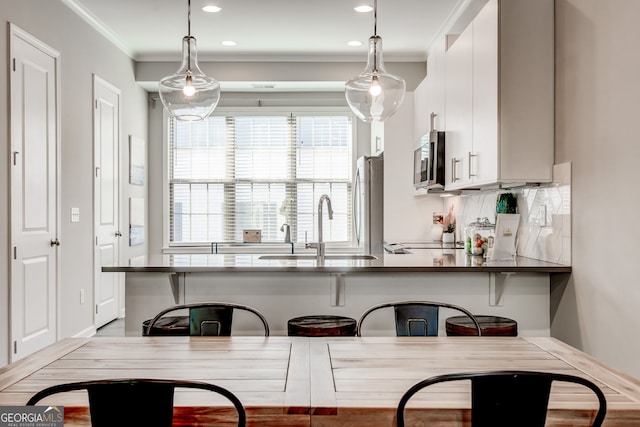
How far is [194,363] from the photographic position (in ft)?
5.53

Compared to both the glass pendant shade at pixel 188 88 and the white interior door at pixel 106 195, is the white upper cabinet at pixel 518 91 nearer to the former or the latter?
the glass pendant shade at pixel 188 88

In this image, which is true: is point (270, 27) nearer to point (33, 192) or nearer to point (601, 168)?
point (33, 192)

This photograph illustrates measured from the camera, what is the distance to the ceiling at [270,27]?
4691mm

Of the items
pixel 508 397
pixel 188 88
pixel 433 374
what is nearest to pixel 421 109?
pixel 188 88

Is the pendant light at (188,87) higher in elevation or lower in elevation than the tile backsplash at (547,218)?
higher

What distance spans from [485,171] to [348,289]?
108 cm

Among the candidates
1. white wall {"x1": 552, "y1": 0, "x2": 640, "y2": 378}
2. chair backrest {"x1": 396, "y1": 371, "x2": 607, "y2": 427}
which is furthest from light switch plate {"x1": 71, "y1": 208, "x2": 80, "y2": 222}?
chair backrest {"x1": 396, "y1": 371, "x2": 607, "y2": 427}

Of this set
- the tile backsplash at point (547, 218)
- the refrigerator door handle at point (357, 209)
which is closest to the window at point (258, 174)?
the refrigerator door handle at point (357, 209)

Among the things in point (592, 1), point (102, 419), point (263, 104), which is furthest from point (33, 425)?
point (263, 104)

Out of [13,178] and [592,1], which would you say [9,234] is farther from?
[592,1]

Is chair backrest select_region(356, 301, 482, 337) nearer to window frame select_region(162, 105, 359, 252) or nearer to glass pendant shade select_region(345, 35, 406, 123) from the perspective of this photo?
glass pendant shade select_region(345, 35, 406, 123)

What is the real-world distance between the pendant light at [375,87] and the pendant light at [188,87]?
2.33 ft

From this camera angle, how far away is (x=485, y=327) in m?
2.74

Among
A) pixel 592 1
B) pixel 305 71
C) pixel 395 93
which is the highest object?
pixel 305 71
